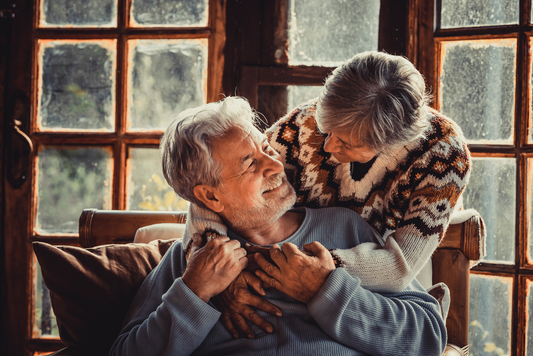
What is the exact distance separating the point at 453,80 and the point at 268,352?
176 centimetres

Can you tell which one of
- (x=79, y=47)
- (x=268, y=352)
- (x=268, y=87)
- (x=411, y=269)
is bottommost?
(x=268, y=352)

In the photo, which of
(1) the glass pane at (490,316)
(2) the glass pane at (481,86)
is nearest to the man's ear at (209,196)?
(2) the glass pane at (481,86)

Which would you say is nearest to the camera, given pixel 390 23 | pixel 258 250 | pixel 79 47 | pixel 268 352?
pixel 268 352

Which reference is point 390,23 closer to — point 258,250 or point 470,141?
point 470,141

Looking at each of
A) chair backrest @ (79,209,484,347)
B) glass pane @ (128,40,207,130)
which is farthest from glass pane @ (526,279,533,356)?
glass pane @ (128,40,207,130)

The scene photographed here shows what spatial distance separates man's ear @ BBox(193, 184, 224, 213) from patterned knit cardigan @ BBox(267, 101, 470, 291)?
0.34m

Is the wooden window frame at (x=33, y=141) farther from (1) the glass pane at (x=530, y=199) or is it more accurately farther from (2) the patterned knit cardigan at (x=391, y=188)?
(1) the glass pane at (x=530, y=199)

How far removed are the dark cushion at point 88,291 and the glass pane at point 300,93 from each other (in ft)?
4.34

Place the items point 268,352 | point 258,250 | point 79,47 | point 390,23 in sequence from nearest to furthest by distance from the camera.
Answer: point 268,352 → point 258,250 → point 390,23 → point 79,47

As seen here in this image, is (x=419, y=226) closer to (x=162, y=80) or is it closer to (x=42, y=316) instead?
(x=162, y=80)

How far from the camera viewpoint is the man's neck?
141 centimetres

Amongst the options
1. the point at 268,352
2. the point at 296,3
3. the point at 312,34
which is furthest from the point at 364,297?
the point at 296,3

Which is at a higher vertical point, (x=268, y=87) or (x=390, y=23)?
(x=390, y=23)

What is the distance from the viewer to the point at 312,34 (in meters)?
2.24
